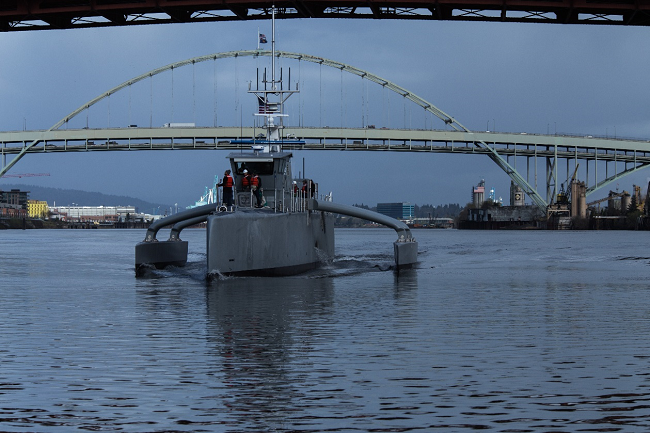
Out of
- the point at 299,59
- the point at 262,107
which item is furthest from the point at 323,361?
the point at 299,59

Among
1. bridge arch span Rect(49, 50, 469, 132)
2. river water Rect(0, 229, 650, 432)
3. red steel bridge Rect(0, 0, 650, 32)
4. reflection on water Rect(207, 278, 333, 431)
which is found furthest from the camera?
bridge arch span Rect(49, 50, 469, 132)

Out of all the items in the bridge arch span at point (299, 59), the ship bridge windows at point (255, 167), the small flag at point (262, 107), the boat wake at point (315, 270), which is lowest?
the boat wake at point (315, 270)

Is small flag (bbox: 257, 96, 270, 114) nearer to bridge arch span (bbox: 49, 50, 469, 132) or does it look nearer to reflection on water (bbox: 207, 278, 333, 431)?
reflection on water (bbox: 207, 278, 333, 431)

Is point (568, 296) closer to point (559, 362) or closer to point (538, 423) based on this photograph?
point (559, 362)

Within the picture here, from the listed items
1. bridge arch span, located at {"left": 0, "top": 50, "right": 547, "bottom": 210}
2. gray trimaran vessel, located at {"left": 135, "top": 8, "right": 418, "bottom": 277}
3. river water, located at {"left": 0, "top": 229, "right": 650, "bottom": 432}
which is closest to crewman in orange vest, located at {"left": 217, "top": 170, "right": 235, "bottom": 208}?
gray trimaran vessel, located at {"left": 135, "top": 8, "right": 418, "bottom": 277}

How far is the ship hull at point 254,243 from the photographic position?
1008 inches

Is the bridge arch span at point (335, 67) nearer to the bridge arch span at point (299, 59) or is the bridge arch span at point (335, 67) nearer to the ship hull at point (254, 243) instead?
the bridge arch span at point (299, 59)

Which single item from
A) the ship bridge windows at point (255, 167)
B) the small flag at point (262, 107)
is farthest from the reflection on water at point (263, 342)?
the small flag at point (262, 107)

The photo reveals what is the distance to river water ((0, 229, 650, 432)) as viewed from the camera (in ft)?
26.8

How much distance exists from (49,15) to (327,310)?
44.3ft

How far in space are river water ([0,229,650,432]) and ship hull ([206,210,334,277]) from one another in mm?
2963

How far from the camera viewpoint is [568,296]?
863 inches

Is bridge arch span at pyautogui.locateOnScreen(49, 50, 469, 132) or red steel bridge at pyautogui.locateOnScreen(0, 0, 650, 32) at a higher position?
bridge arch span at pyautogui.locateOnScreen(49, 50, 469, 132)

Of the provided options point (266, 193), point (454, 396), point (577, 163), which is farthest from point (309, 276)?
point (577, 163)
